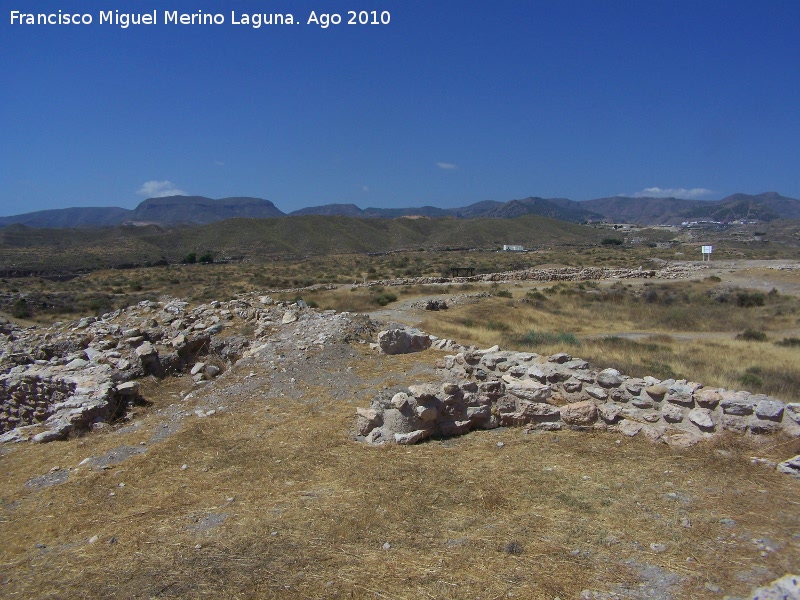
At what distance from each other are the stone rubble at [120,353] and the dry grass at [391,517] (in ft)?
5.30

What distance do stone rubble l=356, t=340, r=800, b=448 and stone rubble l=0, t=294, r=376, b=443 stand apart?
5388 mm

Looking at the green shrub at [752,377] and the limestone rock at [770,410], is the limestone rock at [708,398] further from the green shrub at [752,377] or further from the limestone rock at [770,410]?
the green shrub at [752,377]

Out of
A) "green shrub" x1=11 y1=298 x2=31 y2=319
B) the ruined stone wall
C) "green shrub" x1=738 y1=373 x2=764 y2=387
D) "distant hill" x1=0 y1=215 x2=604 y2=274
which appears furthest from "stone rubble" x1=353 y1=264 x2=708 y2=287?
"distant hill" x1=0 y1=215 x2=604 y2=274

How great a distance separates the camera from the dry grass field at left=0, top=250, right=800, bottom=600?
15.7 feet

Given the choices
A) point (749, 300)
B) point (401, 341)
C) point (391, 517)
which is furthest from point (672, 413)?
point (749, 300)

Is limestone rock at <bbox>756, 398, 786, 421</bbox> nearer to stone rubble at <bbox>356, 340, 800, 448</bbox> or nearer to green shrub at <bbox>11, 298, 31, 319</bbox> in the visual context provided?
stone rubble at <bbox>356, 340, 800, 448</bbox>

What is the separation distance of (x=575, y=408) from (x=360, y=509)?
3.77 m

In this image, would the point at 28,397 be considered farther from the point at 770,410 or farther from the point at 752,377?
the point at 752,377

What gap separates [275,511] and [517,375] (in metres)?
4.78

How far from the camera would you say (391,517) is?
19.1ft

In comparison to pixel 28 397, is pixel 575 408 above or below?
above

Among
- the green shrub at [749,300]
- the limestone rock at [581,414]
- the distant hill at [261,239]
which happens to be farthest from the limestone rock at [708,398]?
the distant hill at [261,239]

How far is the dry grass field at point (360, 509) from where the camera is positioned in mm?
4773

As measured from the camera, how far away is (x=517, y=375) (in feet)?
30.7
